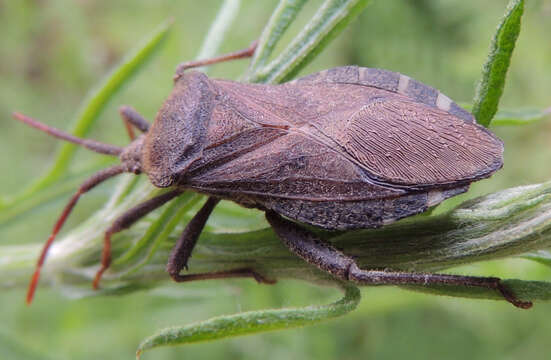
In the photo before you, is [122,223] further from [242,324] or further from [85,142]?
[242,324]

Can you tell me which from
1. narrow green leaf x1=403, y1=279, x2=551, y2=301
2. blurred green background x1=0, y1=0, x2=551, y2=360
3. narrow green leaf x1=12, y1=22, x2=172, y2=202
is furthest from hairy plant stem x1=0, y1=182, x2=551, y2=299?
blurred green background x1=0, y1=0, x2=551, y2=360

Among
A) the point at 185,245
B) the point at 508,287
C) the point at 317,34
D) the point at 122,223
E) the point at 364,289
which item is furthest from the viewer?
the point at 364,289

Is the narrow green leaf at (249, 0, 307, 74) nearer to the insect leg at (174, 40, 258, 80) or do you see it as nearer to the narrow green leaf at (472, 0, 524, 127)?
the insect leg at (174, 40, 258, 80)

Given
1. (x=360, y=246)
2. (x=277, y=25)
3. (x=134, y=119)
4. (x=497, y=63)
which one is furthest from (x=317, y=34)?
(x=134, y=119)

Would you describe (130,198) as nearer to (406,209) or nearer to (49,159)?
(406,209)

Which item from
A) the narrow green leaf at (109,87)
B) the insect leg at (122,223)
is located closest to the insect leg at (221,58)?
the narrow green leaf at (109,87)

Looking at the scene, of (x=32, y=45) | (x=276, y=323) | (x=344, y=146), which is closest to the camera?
(x=276, y=323)

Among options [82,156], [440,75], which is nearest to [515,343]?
[440,75]
